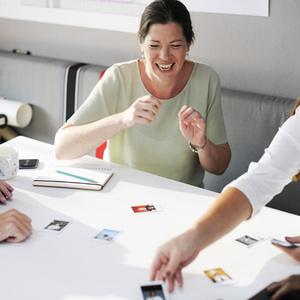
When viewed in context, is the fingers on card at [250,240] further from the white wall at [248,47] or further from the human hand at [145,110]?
the white wall at [248,47]

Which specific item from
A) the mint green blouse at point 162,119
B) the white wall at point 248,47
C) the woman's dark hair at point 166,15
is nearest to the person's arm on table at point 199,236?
the mint green blouse at point 162,119

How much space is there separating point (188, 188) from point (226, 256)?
0.40 m

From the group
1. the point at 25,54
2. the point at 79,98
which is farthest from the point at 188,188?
the point at 25,54

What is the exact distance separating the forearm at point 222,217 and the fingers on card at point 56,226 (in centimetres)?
37

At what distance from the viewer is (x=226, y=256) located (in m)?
1.14

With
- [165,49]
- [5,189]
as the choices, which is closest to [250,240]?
[5,189]

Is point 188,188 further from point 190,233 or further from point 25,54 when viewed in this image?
point 25,54

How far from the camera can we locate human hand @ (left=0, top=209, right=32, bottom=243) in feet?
3.84

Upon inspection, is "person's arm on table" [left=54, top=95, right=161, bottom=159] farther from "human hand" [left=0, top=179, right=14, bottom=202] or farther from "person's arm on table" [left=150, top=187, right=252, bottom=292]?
"person's arm on table" [left=150, top=187, right=252, bottom=292]

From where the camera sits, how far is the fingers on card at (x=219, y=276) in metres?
1.04

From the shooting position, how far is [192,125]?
1644 mm

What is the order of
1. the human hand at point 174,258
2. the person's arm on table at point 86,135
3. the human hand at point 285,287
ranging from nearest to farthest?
the human hand at point 285,287 → the human hand at point 174,258 → the person's arm on table at point 86,135

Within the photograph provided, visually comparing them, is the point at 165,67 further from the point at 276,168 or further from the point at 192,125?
the point at 276,168

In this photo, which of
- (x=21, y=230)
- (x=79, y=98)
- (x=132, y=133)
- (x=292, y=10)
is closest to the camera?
(x=21, y=230)
